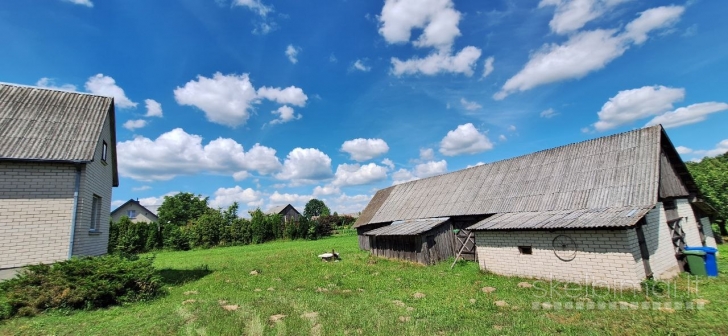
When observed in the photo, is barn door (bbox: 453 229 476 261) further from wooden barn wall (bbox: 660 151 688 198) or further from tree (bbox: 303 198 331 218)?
tree (bbox: 303 198 331 218)

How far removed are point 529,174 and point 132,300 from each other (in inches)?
666

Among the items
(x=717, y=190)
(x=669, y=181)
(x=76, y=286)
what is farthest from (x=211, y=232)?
(x=717, y=190)

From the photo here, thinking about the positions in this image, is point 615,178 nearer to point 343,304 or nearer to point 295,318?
point 343,304

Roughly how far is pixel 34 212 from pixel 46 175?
109 cm

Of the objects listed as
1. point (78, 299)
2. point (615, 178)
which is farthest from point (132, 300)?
point (615, 178)

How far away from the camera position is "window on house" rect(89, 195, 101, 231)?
1130 cm

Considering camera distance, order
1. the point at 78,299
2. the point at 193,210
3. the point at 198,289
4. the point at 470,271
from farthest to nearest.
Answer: the point at 193,210
the point at 470,271
the point at 198,289
the point at 78,299

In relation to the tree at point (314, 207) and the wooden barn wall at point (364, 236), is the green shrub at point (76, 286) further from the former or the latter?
the tree at point (314, 207)

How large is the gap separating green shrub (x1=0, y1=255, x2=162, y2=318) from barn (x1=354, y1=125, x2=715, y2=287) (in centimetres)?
1124

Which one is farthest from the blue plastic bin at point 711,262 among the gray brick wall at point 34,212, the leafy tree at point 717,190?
the gray brick wall at point 34,212

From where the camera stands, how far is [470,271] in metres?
13.2

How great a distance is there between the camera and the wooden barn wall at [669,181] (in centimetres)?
1198

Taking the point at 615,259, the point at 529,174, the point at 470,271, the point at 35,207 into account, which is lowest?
the point at 470,271

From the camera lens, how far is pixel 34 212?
9.07 meters
